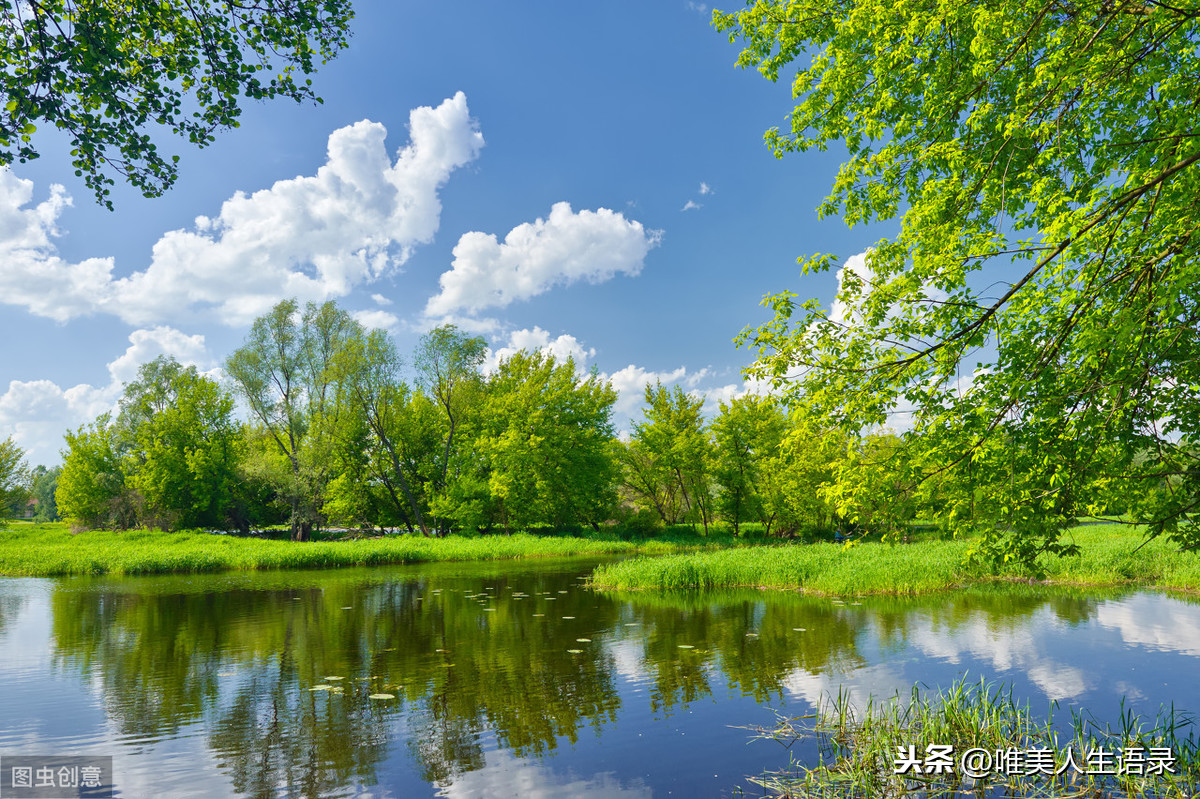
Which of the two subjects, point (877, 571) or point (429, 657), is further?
point (877, 571)

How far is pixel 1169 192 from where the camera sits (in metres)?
5.95

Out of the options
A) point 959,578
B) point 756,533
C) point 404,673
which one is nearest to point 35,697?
point 404,673

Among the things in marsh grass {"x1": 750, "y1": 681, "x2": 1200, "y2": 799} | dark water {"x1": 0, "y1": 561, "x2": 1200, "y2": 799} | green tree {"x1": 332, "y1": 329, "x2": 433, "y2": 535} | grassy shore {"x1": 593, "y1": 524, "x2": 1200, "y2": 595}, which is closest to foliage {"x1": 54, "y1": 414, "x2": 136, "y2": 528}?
green tree {"x1": 332, "y1": 329, "x2": 433, "y2": 535}

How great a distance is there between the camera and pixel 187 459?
4647 centimetres

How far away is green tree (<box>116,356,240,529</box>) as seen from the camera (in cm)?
4609

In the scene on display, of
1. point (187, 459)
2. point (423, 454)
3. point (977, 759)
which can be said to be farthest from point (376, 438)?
point (977, 759)

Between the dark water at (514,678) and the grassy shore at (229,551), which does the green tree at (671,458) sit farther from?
the dark water at (514,678)

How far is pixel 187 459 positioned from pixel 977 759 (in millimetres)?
53859

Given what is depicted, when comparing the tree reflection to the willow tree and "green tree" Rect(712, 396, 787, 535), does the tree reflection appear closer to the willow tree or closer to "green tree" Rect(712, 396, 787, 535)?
the willow tree

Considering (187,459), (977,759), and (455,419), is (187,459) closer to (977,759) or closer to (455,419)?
(455,419)

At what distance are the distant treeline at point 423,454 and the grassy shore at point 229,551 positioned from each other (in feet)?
19.3

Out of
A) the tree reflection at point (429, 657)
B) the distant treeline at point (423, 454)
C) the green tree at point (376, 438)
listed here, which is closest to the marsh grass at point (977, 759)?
the tree reflection at point (429, 657)

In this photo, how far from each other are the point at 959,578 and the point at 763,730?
50.1 ft

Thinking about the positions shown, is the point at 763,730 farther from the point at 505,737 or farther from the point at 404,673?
the point at 404,673
